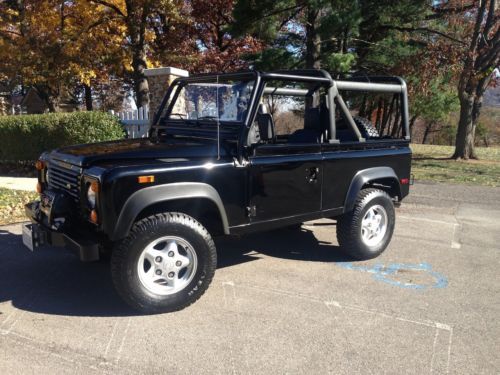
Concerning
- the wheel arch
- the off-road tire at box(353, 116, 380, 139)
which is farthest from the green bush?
the wheel arch

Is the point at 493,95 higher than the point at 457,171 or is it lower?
higher

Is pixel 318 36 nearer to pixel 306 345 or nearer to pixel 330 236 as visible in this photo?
pixel 330 236

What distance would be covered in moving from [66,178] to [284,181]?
1887 mm

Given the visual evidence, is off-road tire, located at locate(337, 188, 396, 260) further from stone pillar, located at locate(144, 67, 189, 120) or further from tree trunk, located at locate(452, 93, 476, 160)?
tree trunk, located at locate(452, 93, 476, 160)

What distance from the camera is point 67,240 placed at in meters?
3.48

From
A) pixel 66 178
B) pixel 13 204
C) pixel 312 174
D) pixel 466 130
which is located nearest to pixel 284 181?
pixel 312 174

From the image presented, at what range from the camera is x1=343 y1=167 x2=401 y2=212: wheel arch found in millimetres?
4770

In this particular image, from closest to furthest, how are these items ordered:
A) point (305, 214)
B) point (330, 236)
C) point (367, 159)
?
point (305, 214) → point (367, 159) → point (330, 236)

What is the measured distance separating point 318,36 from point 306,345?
11983 millimetres

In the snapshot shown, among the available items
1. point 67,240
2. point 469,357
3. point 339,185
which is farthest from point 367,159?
point 67,240

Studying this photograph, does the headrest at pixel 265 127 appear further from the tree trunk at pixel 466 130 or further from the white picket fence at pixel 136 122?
the tree trunk at pixel 466 130

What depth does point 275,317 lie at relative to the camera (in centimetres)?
357

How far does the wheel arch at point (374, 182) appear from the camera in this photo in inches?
188

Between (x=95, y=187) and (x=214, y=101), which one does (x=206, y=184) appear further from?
(x=214, y=101)
